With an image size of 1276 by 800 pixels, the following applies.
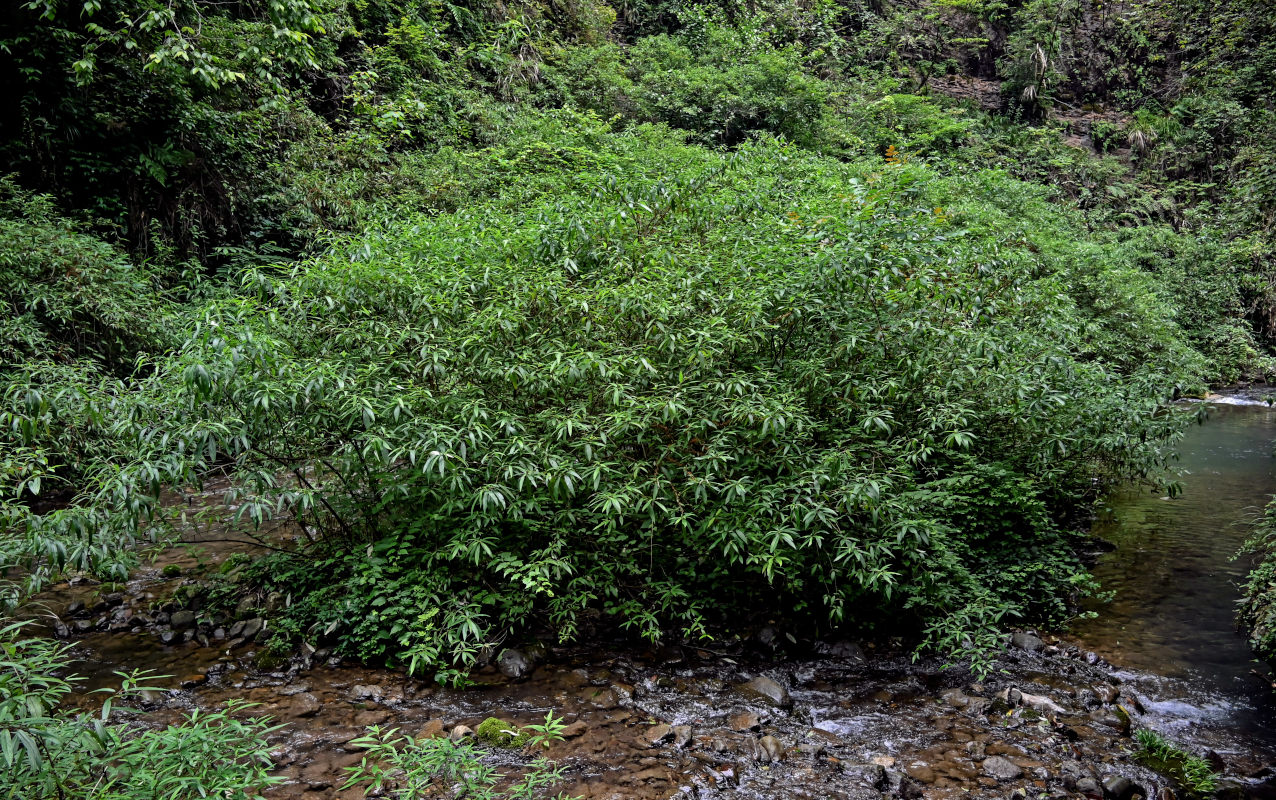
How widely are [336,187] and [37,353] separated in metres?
4.67

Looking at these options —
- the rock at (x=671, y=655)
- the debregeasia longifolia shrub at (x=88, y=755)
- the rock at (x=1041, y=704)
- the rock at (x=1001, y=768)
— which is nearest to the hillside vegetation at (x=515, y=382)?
the rock at (x=671, y=655)

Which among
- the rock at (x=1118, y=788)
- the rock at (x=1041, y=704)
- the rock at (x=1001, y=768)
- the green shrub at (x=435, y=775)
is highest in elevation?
the green shrub at (x=435, y=775)

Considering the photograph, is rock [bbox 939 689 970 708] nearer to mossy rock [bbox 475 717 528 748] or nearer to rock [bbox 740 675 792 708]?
rock [bbox 740 675 792 708]

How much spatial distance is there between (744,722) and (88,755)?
323cm

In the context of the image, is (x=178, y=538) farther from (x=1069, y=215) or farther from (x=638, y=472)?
(x=1069, y=215)

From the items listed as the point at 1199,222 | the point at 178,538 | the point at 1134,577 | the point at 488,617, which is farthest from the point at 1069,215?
the point at 178,538

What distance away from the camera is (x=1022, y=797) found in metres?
3.41

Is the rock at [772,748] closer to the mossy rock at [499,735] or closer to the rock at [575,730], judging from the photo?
the rock at [575,730]

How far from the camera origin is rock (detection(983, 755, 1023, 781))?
11.7 ft

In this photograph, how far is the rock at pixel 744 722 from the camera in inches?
155

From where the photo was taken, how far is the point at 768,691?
4328 millimetres

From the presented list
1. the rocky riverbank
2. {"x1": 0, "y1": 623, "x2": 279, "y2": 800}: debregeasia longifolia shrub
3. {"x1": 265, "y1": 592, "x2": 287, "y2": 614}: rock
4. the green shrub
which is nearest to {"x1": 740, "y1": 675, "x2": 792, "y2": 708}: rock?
the rocky riverbank

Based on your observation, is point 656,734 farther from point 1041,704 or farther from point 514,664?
point 1041,704

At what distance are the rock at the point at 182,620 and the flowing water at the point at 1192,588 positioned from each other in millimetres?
6805
